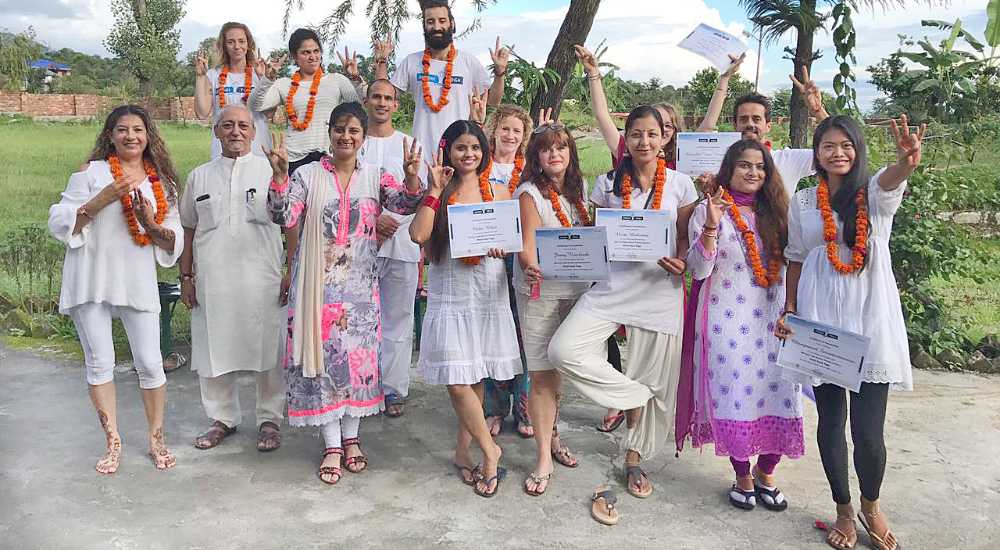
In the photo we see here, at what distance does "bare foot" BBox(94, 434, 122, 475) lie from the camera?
3.98 meters

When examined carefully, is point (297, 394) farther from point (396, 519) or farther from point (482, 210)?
point (482, 210)

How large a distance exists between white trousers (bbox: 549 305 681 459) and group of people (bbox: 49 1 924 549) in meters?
0.01

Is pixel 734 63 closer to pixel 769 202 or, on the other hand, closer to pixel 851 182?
pixel 769 202

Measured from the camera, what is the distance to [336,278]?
3.91m

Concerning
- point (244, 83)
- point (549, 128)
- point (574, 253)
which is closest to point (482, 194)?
point (549, 128)

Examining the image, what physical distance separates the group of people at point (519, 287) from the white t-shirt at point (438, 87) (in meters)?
0.95

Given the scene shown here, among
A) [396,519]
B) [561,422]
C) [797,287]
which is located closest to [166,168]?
[396,519]

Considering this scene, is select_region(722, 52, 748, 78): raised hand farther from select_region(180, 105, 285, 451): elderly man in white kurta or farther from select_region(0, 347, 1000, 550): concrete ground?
select_region(180, 105, 285, 451): elderly man in white kurta

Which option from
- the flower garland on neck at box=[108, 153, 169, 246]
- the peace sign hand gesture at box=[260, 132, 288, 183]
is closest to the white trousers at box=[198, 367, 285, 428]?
the flower garland on neck at box=[108, 153, 169, 246]

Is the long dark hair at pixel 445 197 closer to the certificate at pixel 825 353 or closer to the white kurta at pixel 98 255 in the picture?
the white kurta at pixel 98 255

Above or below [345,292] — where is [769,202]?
above

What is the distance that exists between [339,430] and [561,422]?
1.31 meters

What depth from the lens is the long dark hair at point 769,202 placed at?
11.8ft

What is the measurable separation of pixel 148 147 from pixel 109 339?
0.93m
